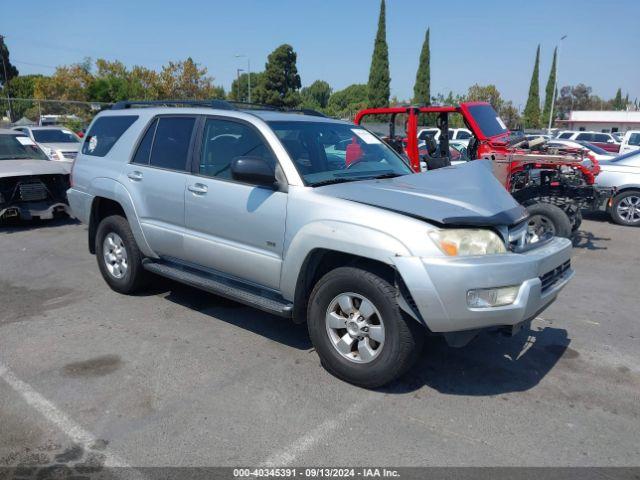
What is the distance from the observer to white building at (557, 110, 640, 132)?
6400 centimetres

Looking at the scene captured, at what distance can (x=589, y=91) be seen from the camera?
9150 centimetres

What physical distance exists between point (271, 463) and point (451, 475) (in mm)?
971

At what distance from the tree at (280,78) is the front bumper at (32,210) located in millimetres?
38270

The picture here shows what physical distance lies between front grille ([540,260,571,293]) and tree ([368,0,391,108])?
130 ft

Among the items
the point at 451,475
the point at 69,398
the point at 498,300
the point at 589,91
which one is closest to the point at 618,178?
the point at 498,300

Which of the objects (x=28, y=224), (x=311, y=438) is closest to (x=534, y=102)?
(x=28, y=224)

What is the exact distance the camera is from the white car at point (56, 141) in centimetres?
1493

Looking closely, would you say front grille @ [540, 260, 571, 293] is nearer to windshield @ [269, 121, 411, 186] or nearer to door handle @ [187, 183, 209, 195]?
windshield @ [269, 121, 411, 186]

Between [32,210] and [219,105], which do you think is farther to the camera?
[32,210]

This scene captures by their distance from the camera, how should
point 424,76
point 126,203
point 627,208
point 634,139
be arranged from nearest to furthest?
point 126,203
point 627,208
point 634,139
point 424,76

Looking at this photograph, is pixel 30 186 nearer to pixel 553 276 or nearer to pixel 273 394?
pixel 273 394

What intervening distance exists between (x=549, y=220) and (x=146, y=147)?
18.4ft

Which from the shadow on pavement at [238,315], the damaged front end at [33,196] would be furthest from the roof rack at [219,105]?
the damaged front end at [33,196]

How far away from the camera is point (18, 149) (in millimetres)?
10086
